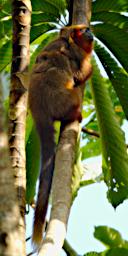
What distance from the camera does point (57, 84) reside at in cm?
530

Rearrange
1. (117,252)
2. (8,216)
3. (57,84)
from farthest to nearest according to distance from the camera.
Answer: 1. (57,84)
2. (117,252)
3. (8,216)

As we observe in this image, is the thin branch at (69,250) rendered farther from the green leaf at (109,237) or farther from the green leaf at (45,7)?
the green leaf at (45,7)

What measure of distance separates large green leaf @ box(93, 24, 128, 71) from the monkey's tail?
971mm

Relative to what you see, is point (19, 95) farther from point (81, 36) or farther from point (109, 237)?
point (81, 36)

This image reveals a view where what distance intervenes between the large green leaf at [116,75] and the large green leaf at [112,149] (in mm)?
146

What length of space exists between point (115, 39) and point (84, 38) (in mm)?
364

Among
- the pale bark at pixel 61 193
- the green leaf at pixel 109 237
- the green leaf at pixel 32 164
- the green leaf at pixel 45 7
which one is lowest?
the green leaf at pixel 109 237

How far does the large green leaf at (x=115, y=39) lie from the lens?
18.0ft

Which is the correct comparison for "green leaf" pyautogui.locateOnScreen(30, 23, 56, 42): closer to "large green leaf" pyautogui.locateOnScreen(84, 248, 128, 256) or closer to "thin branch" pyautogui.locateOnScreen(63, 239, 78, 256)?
"thin branch" pyautogui.locateOnScreen(63, 239, 78, 256)

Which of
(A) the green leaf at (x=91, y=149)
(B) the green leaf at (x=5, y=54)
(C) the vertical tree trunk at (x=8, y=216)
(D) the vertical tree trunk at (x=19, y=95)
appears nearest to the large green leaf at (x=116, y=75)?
(B) the green leaf at (x=5, y=54)

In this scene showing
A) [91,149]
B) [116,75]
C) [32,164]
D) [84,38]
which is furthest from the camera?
[91,149]

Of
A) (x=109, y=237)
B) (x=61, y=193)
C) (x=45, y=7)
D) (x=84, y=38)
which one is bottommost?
(x=109, y=237)

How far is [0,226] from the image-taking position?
220 centimetres

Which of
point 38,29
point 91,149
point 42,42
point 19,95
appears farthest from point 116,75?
point 19,95
